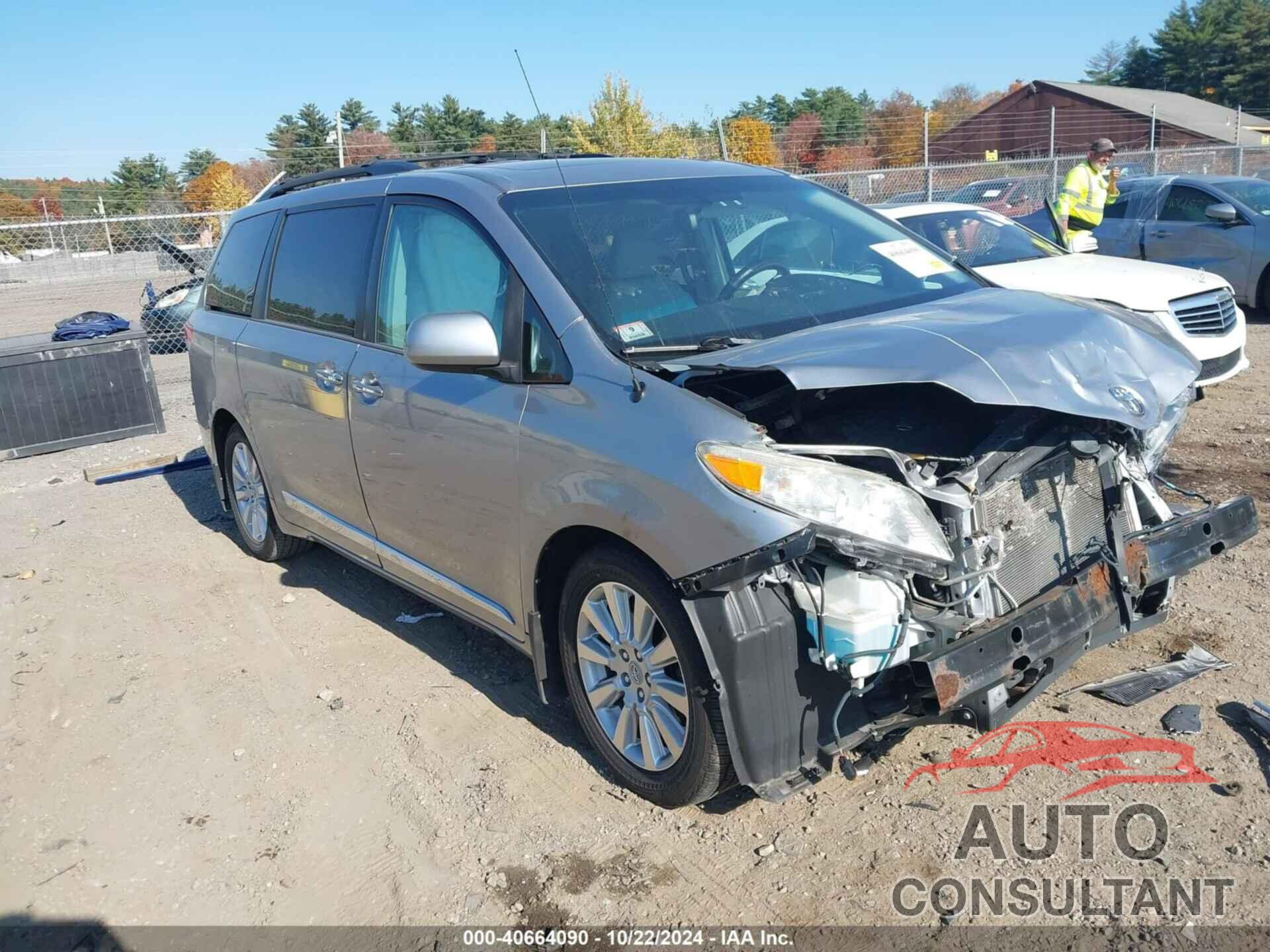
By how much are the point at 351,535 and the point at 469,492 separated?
1264mm

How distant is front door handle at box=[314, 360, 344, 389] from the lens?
176 inches

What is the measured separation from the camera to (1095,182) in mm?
10633

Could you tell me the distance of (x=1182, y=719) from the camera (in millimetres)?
3516

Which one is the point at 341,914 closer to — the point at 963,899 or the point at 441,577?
the point at 441,577

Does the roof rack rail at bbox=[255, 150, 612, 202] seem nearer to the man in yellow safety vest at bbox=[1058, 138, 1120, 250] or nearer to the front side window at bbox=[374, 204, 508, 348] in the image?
the front side window at bbox=[374, 204, 508, 348]

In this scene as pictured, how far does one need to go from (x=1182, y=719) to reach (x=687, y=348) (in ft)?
6.91

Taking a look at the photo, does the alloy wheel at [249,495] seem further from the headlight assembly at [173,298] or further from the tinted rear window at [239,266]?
the headlight assembly at [173,298]

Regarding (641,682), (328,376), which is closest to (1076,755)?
(641,682)

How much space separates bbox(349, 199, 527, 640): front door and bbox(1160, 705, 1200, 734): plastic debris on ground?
225 cm

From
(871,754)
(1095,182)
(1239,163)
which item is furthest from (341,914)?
(1239,163)

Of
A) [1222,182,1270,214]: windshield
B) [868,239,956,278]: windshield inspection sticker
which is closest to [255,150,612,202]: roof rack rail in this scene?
[868,239,956,278]: windshield inspection sticker

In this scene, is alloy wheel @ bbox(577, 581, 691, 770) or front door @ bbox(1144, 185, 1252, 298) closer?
alloy wheel @ bbox(577, 581, 691, 770)

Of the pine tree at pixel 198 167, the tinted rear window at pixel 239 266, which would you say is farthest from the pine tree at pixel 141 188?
the tinted rear window at pixel 239 266

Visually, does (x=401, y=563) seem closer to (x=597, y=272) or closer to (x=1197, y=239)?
(x=597, y=272)
